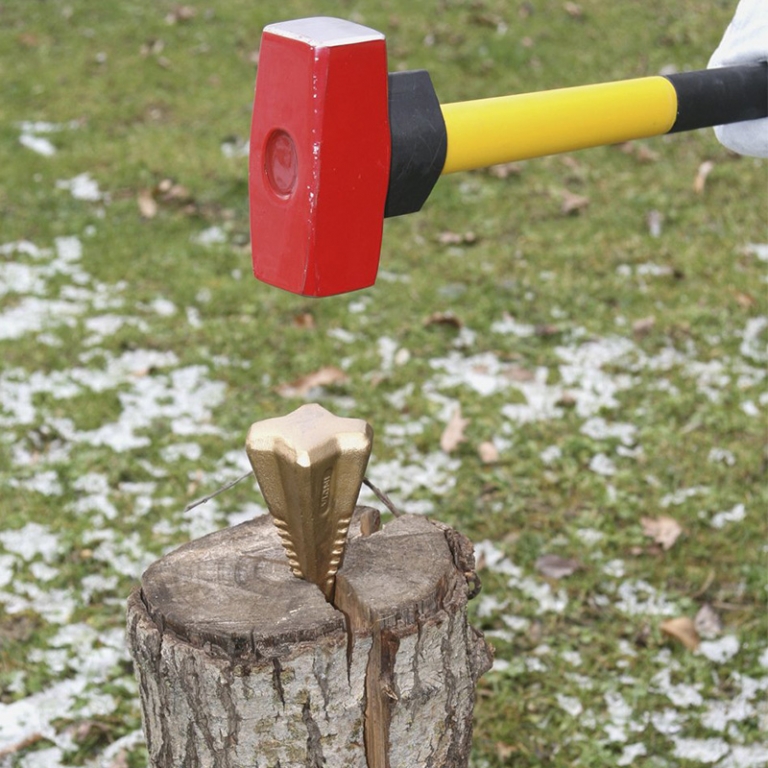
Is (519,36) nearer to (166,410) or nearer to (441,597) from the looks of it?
(166,410)

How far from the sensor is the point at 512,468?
3.38 metres

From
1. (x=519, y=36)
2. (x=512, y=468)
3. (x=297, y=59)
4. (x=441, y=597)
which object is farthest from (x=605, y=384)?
(x=519, y=36)

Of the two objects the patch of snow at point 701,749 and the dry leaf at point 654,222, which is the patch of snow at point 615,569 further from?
the dry leaf at point 654,222

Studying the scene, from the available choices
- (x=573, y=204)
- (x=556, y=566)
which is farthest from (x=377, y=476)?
(x=573, y=204)

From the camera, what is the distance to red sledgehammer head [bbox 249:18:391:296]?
51.1 inches

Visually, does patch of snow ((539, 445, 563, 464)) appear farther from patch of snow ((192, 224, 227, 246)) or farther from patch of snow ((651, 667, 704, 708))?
patch of snow ((192, 224, 227, 246))

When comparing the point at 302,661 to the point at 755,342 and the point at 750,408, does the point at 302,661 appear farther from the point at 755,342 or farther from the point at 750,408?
the point at 755,342

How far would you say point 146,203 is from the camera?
5023 mm

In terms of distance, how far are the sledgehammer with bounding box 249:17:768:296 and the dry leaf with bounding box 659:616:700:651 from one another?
1.60 m

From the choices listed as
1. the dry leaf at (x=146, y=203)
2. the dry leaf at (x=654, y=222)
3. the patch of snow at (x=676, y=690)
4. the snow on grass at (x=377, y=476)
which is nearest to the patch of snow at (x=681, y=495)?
the snow on grass at (x=377, y=476)

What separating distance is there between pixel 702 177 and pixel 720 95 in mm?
3641

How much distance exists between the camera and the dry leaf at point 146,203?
4957 millimetres

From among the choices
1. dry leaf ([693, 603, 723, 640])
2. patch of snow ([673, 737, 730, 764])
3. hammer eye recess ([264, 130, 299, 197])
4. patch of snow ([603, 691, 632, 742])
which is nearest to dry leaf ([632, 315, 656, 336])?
dry leaf ([693, 603, 723, 640])

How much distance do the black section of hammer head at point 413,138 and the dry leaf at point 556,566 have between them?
1.77m
